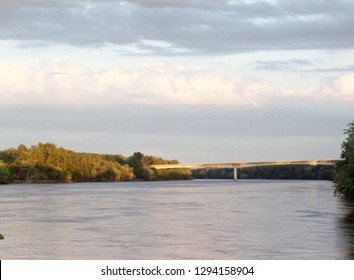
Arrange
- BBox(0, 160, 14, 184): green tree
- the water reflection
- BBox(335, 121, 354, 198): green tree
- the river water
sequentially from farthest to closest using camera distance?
1. BBox(0, 160, 14, 184): green tree
2. BBox(335, 121, 354, 198): green tree
3. the water reflection
4. the river water

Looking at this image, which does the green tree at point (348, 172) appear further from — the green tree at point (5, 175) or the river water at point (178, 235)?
the green tree at point (5, 175)

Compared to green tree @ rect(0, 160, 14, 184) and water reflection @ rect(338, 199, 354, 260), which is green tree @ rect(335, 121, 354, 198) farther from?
green tree @ rect(0, 160, 14, 184)

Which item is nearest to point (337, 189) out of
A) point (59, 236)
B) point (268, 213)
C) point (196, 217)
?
point (268, 213)

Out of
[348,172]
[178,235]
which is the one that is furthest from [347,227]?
[348,172]

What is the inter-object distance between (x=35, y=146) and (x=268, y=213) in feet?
433

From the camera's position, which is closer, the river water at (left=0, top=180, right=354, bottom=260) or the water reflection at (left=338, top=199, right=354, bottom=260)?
the river water at (left=0, top=180, right=354, bottom=260)

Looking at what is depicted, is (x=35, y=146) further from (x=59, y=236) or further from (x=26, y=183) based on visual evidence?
(x=59, y=236)

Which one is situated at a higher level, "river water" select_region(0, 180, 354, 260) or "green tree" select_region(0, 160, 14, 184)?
"green tree" select_region(0, 160, 14, 184)

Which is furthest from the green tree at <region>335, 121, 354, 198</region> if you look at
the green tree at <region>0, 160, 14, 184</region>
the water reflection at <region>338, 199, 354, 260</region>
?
the green tree at <region>0, 160, 14, 184</region>

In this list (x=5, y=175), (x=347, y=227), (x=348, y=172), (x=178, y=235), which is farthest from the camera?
(x=5, y=175)

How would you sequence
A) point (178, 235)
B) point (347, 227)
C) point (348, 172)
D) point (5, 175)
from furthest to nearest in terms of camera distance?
point (5, 175) < point (348, 172) < point (347, 227) < point (178, 235)

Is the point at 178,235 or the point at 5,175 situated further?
the point at 5,175

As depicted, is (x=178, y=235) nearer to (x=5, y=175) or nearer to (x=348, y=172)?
(x=348, y=172)
